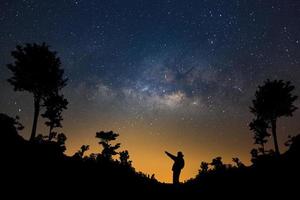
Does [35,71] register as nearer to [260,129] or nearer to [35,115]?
[35,115]

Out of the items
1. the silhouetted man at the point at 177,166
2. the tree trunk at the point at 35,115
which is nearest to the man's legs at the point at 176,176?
the silhouetted man at the point at 177,166

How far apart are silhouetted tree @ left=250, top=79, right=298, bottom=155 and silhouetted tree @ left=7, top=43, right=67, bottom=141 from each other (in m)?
26.6

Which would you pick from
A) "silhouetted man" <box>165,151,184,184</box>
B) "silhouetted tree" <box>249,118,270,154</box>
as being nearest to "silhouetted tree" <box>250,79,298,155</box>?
"silhouetted tree" <box>249,118,270,154</box>

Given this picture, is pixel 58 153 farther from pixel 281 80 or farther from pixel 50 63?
pixel 281 80

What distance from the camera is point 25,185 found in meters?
10.1

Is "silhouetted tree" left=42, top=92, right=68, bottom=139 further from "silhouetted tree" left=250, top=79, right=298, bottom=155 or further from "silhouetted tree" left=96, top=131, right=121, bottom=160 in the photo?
"silhouetted tree" left=250, top=79, right=298, bottom=155

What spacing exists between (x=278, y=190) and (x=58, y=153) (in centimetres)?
1172

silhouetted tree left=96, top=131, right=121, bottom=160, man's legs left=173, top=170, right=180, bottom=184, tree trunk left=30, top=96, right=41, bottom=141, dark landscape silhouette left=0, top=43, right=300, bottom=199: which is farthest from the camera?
silhouetted tree left=96, top=131, right=121, bottom=160

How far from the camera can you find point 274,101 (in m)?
34.9

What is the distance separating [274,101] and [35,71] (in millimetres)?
29573

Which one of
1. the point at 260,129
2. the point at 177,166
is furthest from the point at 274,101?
the point at 177,166

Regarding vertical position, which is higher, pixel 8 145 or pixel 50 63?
pixel 50 63

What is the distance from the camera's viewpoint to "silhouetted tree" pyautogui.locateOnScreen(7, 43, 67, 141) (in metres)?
30.0

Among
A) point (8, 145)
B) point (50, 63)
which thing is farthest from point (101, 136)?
point (8, 145)
